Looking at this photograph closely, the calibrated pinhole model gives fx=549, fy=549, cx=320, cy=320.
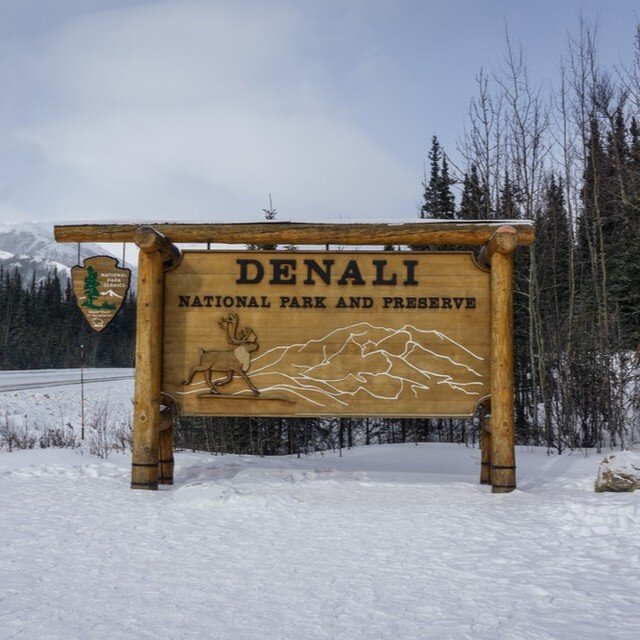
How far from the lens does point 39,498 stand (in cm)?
553

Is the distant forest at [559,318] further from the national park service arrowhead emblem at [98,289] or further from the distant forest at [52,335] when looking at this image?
the distant forest at [52,335]

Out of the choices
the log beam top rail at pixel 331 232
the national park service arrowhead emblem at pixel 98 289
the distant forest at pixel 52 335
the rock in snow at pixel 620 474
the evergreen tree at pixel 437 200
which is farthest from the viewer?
the distant forest at pixel 52 335

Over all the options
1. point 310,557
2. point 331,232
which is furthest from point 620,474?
point 331,232

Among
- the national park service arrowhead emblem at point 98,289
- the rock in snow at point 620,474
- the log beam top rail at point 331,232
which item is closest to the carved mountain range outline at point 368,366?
the log beam top rail at point 331,232

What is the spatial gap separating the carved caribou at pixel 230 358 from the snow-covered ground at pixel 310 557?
1197 millimetres

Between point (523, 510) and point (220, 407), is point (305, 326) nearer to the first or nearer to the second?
point (220, 407)

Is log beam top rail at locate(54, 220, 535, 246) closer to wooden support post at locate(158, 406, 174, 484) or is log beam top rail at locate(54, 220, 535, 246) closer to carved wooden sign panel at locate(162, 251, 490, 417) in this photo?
carved wooden sign panel at locate(162, 251, 490, 417)

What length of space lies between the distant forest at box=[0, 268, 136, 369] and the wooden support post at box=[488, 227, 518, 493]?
148 feet

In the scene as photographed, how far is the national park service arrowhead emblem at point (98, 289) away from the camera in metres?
6.98

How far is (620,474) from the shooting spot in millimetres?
6066

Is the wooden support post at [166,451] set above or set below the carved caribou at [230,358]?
below

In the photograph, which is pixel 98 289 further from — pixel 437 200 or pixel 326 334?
pixel 437 200

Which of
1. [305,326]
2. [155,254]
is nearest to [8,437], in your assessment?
[155,254]

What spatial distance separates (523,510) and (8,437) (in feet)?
29.5
